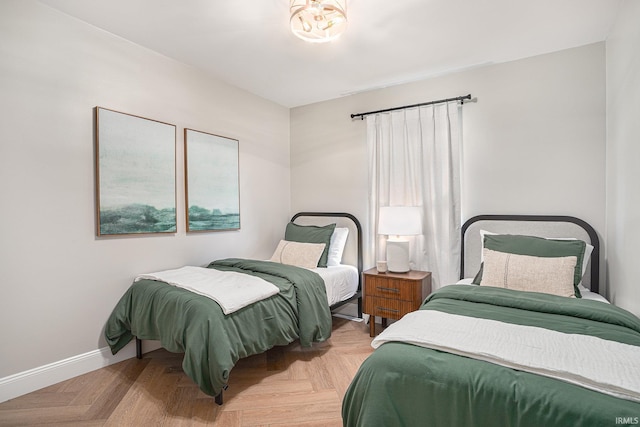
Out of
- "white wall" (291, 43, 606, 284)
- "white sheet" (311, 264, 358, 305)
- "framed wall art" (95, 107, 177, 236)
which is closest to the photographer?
"framed wall art" (95, 107, 177, 236)

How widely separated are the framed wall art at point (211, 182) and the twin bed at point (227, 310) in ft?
1.62

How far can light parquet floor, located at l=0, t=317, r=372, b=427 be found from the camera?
1976 millimetres

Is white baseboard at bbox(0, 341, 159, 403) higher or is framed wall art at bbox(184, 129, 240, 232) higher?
framed wall art at bbox(184, 129, 240, 232)

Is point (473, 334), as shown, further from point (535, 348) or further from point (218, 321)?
point (218, 321)

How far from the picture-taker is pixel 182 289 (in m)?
2.44

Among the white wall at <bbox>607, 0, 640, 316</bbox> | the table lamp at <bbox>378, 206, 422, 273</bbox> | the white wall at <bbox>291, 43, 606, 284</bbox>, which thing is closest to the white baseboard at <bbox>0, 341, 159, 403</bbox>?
the table lamp at <bbox>378, 206, 422, 273</bbox>

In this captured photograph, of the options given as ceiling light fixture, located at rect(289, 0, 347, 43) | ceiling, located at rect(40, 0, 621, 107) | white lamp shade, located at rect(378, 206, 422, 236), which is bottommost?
white lamp shade, located at rect(378, 206, 422, 236)

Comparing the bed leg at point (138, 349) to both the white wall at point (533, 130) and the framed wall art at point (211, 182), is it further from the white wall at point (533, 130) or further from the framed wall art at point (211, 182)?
the white wall at point (533, 130)

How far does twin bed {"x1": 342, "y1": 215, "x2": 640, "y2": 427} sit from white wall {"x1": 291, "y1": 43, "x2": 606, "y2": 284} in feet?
3.96

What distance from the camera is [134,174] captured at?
2777 millimetres

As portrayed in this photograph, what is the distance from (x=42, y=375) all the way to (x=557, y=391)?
120 inches

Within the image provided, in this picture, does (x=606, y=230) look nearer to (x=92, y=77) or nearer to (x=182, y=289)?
(x=182, y=289)

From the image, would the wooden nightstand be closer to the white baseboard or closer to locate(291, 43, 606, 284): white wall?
locate(291, 43, 606, 284): white wall

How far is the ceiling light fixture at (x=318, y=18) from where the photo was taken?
2.01 meters
